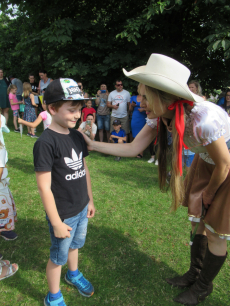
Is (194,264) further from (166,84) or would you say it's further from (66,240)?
(166,84)

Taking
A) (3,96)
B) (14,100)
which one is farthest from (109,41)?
(3,96)

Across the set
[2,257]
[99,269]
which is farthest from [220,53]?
[2,257]

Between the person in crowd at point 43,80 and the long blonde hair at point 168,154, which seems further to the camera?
the person in crowd at point 43,80

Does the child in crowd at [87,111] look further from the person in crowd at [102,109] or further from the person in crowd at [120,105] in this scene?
the person in crowd at [120,105]

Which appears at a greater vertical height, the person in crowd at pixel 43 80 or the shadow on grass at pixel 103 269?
the person in crowd at pixel 43 80

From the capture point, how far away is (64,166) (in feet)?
5.87

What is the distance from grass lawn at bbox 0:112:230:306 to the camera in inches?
90.1

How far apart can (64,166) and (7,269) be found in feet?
4.68

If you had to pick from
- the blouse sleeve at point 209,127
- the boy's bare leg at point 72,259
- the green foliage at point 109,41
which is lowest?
the boy's bare leg at point 72,259

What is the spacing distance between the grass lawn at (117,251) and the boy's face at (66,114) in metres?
1.41

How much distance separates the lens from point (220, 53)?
7492 millimetres

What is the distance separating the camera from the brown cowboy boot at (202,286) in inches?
81.3

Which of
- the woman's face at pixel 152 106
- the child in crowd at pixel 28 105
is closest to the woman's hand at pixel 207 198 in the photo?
the woman's face at pixel 152 106

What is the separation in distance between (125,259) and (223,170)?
1593 millimetres
